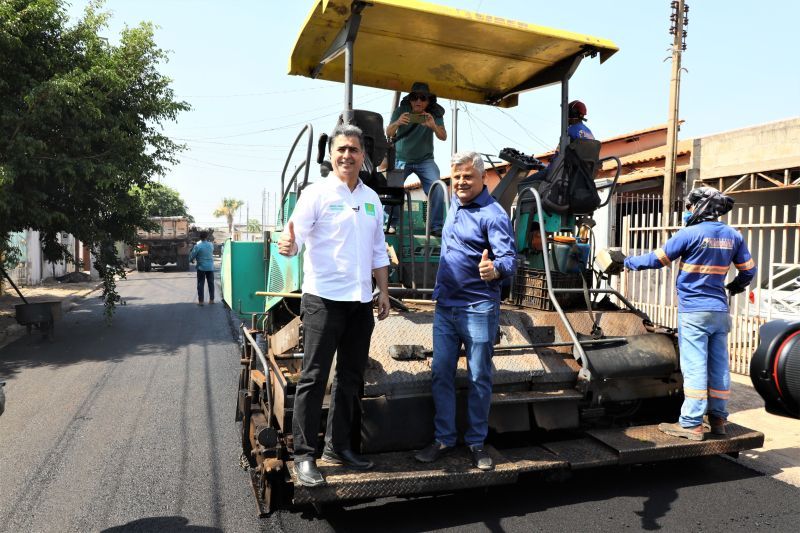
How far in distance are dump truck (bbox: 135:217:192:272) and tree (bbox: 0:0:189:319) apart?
60.4ft

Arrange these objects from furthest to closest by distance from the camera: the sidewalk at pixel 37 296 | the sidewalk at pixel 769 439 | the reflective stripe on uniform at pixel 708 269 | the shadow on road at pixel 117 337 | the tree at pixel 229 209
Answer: the tree at pixel 229 209 < the sidewalk at pixel 37 296 < the shadow on road at pixel 117 337 < the sidewalk at pixel 769 439 < the reflective stripe on uniform at pixel 708 269

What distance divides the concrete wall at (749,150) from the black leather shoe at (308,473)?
9990 millimetres

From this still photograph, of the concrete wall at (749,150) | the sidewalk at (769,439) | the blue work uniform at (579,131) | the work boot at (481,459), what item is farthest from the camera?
the concrete wall at (749,150)

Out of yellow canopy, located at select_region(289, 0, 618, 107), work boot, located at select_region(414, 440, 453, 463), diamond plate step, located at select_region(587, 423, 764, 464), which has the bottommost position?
diamond plate step, located at select_region(587, 423, 764, 464)

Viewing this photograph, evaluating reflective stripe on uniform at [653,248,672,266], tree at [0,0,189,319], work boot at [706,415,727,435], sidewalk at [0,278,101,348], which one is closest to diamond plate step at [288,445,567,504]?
work boot at [706,415,727,435]

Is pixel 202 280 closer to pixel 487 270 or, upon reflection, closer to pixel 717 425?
pixel 487 270

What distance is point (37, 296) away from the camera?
1603 cm

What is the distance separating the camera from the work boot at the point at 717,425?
13.0 feet

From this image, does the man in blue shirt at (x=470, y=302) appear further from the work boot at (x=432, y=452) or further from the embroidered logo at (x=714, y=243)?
the embroidered logo at (x=714, y=243)

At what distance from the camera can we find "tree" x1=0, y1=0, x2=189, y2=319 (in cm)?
876

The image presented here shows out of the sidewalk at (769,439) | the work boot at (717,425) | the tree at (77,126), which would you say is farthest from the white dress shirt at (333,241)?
the tree at (77,126)

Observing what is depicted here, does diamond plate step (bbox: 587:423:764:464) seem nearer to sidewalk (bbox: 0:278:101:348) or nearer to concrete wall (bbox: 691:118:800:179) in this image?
concrete wall (bbox: 691:118:800:179)

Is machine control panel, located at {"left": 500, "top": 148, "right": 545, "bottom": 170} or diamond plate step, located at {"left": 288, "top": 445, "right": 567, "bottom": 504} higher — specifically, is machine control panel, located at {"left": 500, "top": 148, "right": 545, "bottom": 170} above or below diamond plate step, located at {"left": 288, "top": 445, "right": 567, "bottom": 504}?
above

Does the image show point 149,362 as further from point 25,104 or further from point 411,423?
point 411,423
